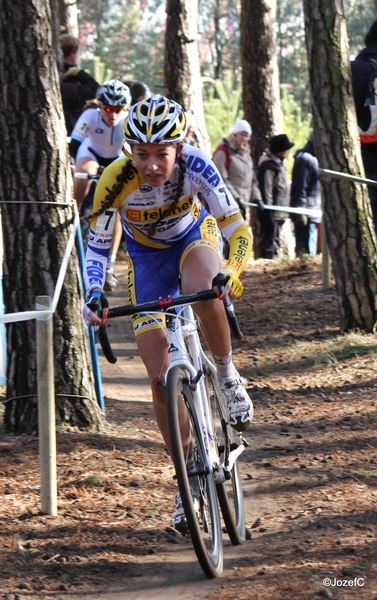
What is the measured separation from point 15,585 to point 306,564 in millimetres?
1377

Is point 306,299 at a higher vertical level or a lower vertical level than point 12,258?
lower

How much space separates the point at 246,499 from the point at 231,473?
0.75 m

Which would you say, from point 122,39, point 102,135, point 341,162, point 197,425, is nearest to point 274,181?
point 102,135

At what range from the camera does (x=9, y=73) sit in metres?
6.08

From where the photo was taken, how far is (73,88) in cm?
1295

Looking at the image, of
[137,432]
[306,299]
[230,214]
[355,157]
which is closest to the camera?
[230,214]

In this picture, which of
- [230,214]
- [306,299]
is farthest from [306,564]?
[306,299]

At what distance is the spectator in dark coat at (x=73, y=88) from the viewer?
1295 cm

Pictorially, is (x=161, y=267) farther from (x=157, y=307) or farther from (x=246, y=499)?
(x=246, y=499)

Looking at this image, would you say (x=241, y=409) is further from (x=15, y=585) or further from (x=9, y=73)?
(x=9, y=73)

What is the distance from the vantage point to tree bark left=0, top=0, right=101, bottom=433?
6086 mm

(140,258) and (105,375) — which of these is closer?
(140,258)

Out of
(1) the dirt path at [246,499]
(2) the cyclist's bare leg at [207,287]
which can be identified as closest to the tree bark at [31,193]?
(1) the dirt path at [246,499]

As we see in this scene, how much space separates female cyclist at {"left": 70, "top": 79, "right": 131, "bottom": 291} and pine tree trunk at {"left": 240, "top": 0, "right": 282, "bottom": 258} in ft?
16.6
